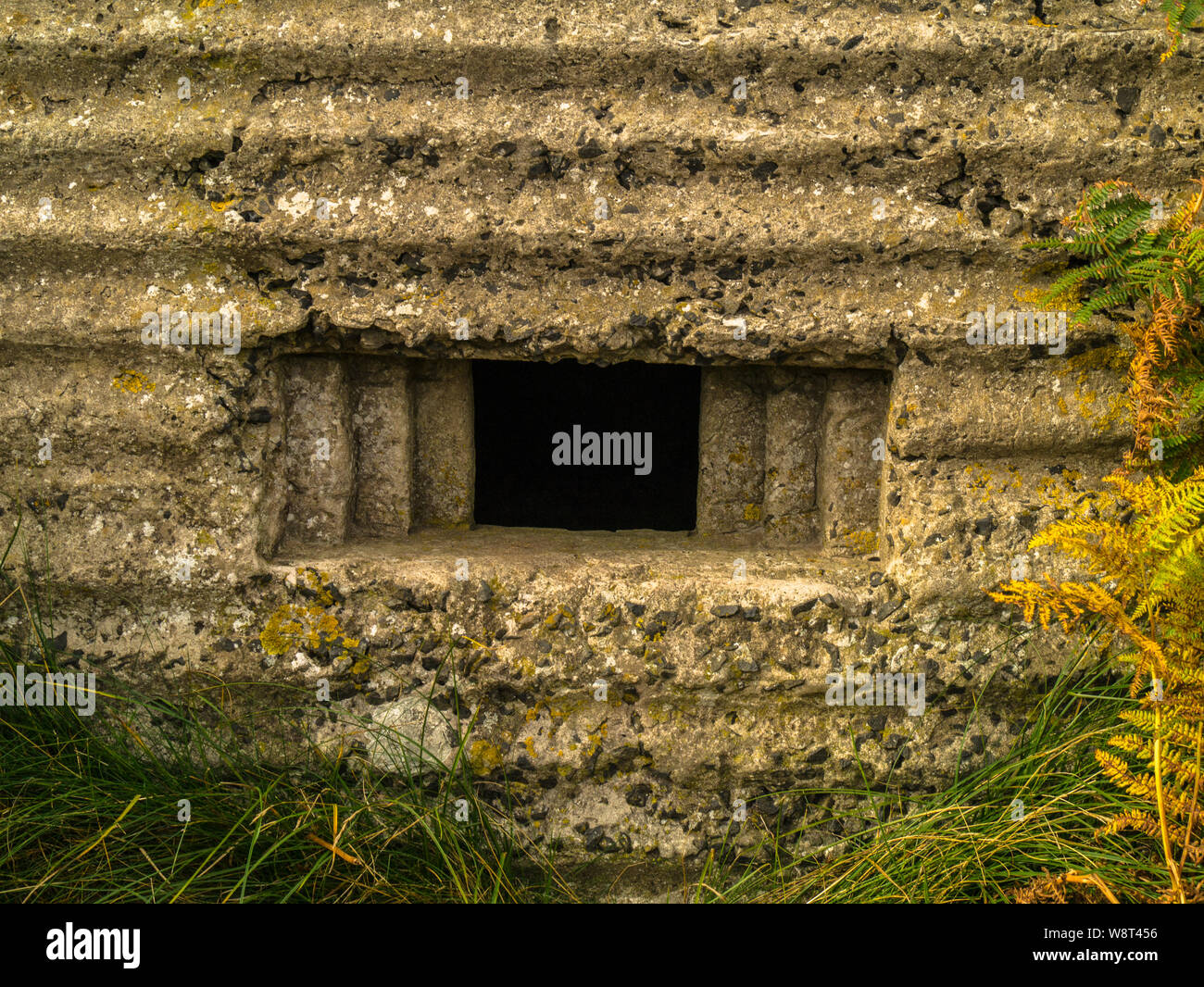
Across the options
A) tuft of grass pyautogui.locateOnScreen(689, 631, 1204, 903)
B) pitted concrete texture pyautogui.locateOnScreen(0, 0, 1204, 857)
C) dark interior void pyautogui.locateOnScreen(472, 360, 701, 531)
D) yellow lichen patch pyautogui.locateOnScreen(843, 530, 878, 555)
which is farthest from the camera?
dark interior void pyautogui.locateOnScreen(472, 360, 701, 531)

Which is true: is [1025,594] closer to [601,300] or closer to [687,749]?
[687,749]

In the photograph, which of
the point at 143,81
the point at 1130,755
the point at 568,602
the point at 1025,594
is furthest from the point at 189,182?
the point at 1130,755

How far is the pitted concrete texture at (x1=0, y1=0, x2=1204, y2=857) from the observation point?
2.38 m

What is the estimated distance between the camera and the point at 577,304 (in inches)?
95.2

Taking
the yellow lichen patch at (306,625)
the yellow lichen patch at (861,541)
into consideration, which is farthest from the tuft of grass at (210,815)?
the yellow lichen patch at (861,541)

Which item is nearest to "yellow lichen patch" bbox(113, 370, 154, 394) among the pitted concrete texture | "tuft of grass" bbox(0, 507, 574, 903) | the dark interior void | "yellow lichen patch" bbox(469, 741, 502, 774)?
the pitted concrete texture

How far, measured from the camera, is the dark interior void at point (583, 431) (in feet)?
12.7

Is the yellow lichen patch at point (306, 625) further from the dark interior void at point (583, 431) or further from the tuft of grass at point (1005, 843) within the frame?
the dark interior void at point (583, 431)

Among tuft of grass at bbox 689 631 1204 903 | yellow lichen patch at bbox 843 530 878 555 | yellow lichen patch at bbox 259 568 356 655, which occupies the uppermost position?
yellow lichen patch at bbox 843 530 878 555

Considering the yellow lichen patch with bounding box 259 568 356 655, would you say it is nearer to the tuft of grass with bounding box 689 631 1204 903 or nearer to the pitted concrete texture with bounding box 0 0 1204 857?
the pitted concrete texture with bounding box 0 0 1204 857

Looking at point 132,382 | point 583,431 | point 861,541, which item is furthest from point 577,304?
point 583,431

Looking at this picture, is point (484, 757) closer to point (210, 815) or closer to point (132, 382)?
point (210, 815)

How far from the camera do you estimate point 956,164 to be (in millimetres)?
2383

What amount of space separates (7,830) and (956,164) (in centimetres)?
289
